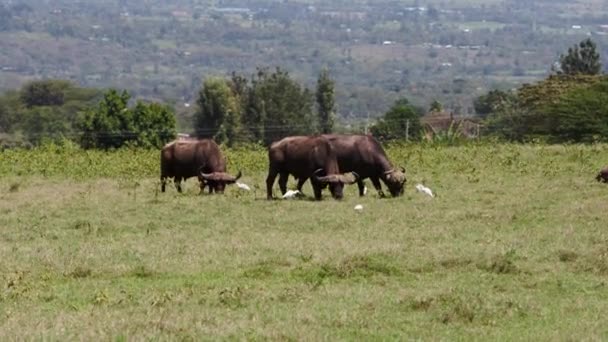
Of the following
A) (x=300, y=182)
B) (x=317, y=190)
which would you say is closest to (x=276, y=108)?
(x=300, y=182)

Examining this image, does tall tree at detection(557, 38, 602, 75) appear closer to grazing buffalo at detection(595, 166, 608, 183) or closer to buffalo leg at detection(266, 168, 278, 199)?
grazing buffalo at detection(595, 166, 608, 183)

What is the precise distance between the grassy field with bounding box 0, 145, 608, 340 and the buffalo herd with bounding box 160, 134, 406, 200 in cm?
46

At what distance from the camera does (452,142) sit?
36.7 m

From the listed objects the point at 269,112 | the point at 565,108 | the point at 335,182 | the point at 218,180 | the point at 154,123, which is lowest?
the point at 269,112

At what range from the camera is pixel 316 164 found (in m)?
22.5

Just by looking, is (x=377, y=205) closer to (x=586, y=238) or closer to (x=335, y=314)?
(x=586, y=238)

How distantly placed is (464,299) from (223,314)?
7.33 ft

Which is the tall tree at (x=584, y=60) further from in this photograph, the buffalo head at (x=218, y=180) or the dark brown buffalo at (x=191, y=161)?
the buffalo head at (x=218, y=180)

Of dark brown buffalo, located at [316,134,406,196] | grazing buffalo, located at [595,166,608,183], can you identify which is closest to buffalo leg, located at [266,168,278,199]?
Answer: dark brown buffalo, located at [316,134,406,196]

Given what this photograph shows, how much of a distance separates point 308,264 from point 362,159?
9693 millimetres

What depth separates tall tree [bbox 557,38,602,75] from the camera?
61.8m

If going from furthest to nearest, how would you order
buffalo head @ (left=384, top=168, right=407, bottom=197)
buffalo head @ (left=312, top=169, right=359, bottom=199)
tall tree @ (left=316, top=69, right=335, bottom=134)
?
1. tall tree @ (left=316, top=69, right=335, bottom=134)
2. buffalo head @ (left=384, top=168, right=407, bottom=197)
3. buffalo head @ (left=312, top=169, right=359, bottom=199)

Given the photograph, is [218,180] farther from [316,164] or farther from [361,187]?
[361,187]

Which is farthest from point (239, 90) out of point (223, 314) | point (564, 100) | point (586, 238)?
point (223, 314)
